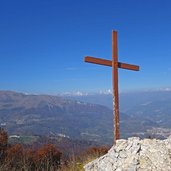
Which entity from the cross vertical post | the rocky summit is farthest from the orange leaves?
the rocky summit

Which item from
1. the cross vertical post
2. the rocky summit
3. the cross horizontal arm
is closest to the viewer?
the rocky summit

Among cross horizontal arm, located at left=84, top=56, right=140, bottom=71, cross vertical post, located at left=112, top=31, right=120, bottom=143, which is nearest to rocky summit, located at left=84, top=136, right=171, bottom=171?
cross vertical post, located at left=112, top=31, right=120, bottom=143

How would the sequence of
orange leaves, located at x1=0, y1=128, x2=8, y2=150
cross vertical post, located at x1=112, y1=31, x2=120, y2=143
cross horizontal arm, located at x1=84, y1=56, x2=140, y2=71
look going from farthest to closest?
orange leaves, located at x1=0, y1=128, x2=8, y2=150 < cross horizontal arm, located at x1=84, y1=56, x2=140, y2=71 < cross vertical post, located at x1=112, y1=31, x2=120, y2=143

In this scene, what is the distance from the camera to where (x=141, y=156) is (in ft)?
26.7

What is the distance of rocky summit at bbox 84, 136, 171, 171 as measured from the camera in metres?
7.86

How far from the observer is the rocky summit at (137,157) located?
786cm

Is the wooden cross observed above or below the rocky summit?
above

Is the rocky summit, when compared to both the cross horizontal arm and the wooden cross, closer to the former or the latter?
the wooden cross

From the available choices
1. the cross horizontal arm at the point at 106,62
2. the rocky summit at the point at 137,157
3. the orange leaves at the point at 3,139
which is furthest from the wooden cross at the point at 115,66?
the orange leaves at the point at 3,139

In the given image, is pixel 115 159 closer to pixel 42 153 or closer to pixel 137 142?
pixel 137 142

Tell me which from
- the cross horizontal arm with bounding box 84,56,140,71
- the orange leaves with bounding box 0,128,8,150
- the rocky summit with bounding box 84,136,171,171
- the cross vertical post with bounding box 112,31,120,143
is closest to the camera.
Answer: the rocky summit with bounding box 84,136,171,171

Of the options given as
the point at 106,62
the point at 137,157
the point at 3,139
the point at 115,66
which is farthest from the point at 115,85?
the point at 3,139

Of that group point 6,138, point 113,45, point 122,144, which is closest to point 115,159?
point 122,144

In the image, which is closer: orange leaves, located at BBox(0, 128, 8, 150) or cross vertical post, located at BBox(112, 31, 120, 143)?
cross vertical post, located at BBox(112, 31, 120, 143)
